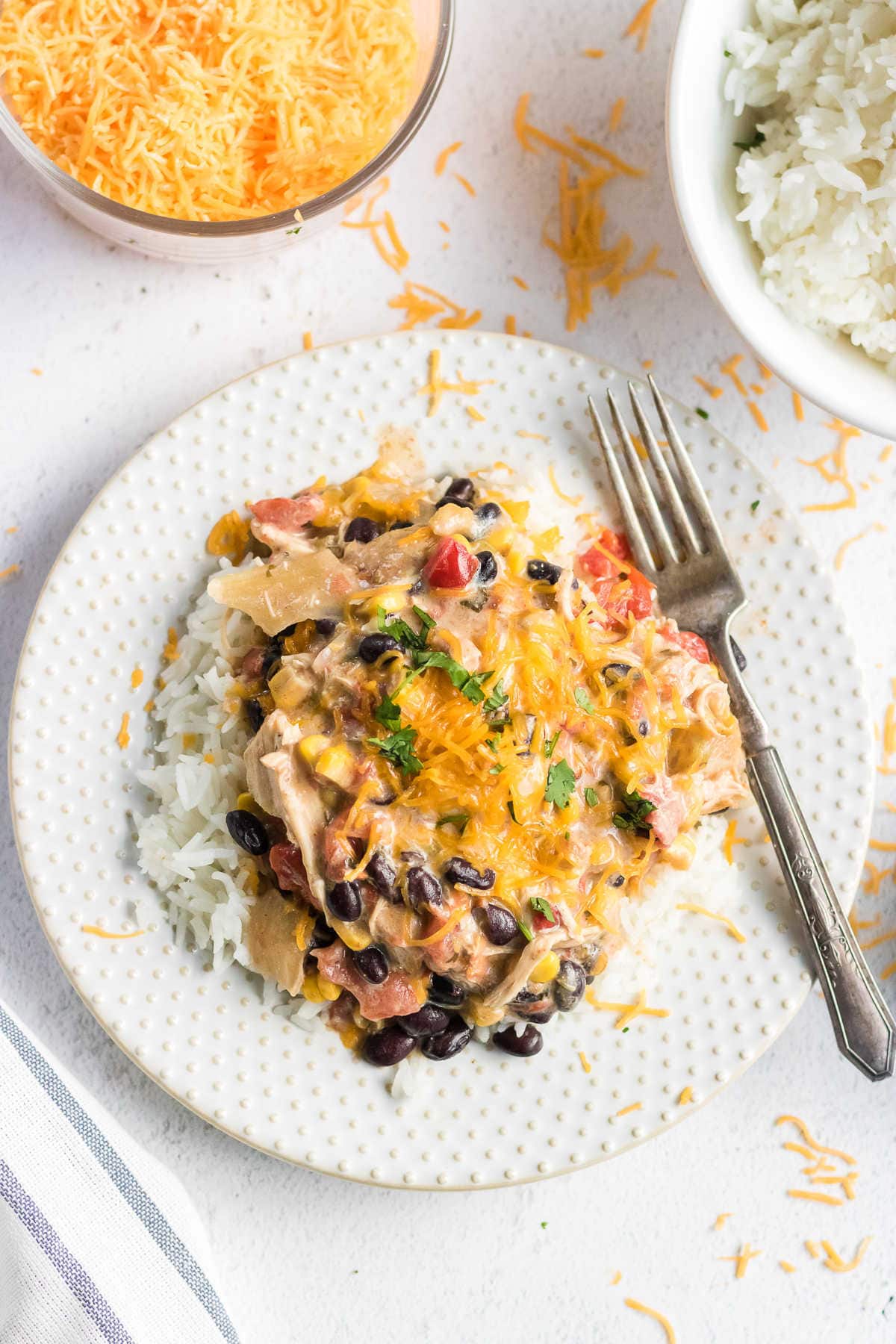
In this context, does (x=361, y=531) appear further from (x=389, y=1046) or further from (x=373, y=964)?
(x=389, y=1046)

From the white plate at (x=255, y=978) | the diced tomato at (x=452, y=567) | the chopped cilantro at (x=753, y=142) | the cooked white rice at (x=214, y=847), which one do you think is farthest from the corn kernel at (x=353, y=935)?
the chopped cilantro at (x=753, y=142)

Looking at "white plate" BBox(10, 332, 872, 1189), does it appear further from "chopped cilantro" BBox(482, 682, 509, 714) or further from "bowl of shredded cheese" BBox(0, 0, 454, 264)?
"chopped cilantro" BBox(482, 682, 509, 714)

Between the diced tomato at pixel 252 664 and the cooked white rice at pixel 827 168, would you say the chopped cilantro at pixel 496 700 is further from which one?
the cooked white rice at pixel 827 168

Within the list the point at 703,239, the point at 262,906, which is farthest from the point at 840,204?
the point at 262,906

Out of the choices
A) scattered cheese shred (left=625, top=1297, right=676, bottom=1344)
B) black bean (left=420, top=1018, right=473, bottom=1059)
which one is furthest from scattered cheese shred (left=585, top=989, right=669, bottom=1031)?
scattered cheese shred (left=625, top=1297, right=676, bottom=1344)

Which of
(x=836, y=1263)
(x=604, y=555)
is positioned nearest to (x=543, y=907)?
(x=604, y=555)

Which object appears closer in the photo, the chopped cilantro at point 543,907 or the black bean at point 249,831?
the chopped cilantro at point 543,907
